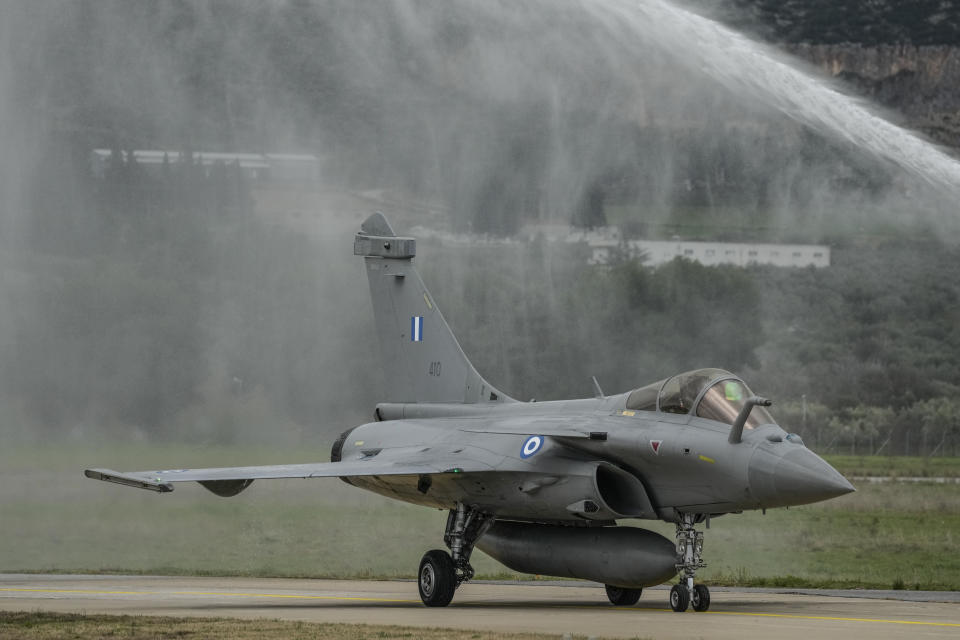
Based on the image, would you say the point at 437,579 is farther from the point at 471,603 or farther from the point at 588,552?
the point at 588,552

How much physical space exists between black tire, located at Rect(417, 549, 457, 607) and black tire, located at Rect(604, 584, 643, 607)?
225cm

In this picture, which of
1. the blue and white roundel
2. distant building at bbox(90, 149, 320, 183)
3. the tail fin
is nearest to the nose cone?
the blue and white roundel

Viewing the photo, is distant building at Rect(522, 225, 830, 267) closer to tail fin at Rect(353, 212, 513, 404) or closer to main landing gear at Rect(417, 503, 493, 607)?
tail fin at Rect(353, 212, 513, 404)

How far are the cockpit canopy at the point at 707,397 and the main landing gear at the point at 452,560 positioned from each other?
122 inches

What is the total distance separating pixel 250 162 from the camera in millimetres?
33500

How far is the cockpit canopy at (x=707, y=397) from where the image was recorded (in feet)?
53.1

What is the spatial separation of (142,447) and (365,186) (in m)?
9.21

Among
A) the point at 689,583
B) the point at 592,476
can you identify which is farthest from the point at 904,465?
the point at 689,583

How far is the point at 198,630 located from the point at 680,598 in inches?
231

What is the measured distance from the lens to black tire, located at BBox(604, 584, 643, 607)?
1811cm

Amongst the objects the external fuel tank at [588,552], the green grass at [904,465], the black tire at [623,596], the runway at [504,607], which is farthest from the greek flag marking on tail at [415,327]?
the green grass at [904,465]

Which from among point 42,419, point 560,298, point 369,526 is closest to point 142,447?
point 42,419

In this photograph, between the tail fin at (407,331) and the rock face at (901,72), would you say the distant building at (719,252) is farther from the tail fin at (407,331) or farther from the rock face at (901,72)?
the tail fin at (407,331)

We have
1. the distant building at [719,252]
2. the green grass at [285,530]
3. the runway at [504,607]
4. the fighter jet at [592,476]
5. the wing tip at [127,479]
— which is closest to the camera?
the runway at [504,607]
